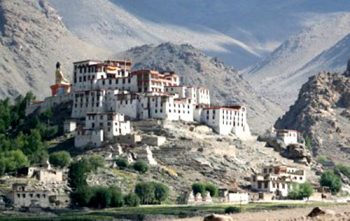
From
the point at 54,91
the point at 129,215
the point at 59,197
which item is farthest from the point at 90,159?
the point at 54,91

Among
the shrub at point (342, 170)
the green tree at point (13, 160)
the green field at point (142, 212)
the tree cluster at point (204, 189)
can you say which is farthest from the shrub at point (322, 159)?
the green field at point (142, 212)

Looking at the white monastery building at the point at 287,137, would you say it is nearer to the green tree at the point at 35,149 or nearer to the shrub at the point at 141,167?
the shrub at the point at 141,167

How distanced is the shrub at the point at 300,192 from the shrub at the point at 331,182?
6.59 meters

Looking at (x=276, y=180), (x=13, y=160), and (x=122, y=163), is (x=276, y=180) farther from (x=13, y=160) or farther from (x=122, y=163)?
(x=13, y=160)

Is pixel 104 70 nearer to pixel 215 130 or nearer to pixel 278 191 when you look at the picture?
pixel 215 130

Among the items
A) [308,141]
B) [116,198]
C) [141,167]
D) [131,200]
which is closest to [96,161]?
[141,167]

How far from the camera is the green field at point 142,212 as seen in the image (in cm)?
12122

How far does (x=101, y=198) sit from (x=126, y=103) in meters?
27.2

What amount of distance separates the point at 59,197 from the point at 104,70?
3386 cm

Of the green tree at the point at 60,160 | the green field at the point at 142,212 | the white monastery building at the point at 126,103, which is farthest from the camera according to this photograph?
the white monastery building at the point at 126,103

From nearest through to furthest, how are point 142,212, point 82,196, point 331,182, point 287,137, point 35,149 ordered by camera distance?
1. point 142,212
2. point 82,196
3. point 35,149
4. point 331,182
5. point 287,137

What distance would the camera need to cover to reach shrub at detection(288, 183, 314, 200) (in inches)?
5738

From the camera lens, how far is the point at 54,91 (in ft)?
572

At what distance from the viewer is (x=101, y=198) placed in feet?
436
